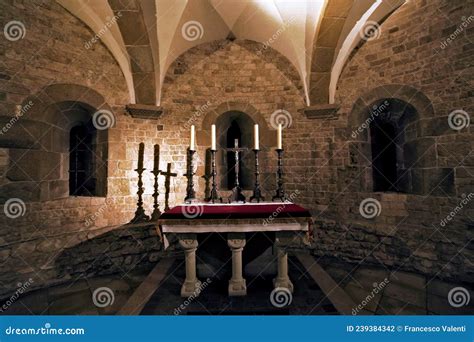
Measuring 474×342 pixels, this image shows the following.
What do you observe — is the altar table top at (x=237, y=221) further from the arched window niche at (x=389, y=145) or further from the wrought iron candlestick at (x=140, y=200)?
the arched window niche at (x=389, y=145)

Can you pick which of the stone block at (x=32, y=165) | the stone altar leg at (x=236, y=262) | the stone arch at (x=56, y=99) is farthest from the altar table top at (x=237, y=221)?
the stone arch at (x=56, y=99)

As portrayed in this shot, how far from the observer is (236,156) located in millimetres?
3961

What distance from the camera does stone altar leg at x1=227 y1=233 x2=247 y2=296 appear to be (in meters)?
3.34

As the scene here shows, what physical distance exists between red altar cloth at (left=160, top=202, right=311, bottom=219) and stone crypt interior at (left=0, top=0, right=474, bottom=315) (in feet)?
0.09

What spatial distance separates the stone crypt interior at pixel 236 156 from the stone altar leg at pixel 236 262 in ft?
0.06

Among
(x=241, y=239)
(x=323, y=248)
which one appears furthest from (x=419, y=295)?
(x=241, y=239)

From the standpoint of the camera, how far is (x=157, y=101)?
17.1 ft

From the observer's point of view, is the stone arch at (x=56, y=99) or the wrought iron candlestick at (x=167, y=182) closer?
the stone arch at (x=56, y=99)

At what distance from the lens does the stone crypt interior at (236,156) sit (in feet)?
11.4

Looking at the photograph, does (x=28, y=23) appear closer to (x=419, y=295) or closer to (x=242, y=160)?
(x=242, y=160)

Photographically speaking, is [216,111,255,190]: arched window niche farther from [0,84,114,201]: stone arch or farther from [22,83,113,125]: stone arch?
[22,83,113,125]: stone arch

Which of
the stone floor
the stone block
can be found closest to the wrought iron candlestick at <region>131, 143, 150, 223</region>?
the stone floor

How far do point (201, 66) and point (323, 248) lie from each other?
504 cm

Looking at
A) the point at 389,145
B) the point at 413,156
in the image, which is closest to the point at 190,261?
the point at 413,156
